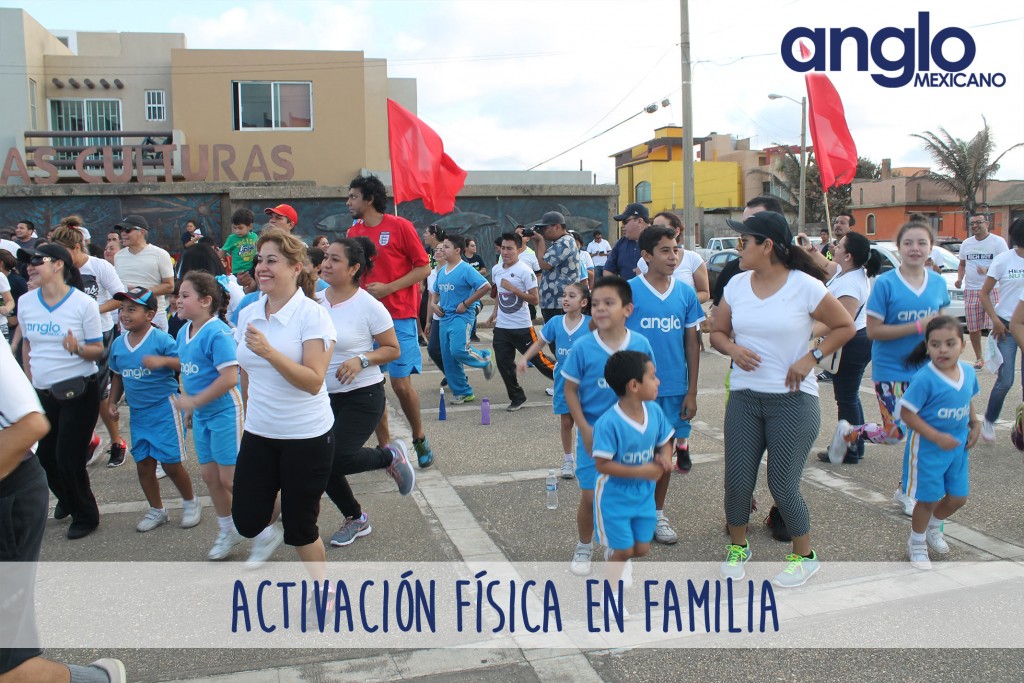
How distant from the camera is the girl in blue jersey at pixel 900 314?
17.7ft

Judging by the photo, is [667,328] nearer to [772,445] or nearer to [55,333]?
[772,445]

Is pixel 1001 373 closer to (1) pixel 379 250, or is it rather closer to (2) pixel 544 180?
(1) pixel 379 250

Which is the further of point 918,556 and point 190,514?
point 190,514

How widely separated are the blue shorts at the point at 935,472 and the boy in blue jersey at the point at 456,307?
500 centimetres

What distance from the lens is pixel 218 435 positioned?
185 inches

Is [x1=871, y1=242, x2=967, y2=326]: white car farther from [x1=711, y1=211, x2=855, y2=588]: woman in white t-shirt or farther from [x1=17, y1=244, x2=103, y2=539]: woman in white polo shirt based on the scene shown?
[x1=17, y1=244, x2=103, y2=539]: woman in white polo shirt

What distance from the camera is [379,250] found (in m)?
6.32

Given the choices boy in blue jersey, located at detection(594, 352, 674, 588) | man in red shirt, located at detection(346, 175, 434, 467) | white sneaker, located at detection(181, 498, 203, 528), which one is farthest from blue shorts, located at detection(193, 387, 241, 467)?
boy in blue jersey, located at detection(594, 352, 674, 588)

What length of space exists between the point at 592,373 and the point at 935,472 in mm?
1878

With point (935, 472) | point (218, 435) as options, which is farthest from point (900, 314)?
point (218, 435)

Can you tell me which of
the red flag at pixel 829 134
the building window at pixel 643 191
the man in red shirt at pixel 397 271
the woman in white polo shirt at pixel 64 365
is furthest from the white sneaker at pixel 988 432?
the building window at pixel 643 191

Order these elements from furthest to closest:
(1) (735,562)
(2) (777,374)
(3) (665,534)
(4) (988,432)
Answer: (4) (988,432)
(3) (665,534)
(1) (735,562)
(2) (777,374)

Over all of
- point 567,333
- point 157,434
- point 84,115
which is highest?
point 84,115

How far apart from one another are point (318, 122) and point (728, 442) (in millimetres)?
24194
